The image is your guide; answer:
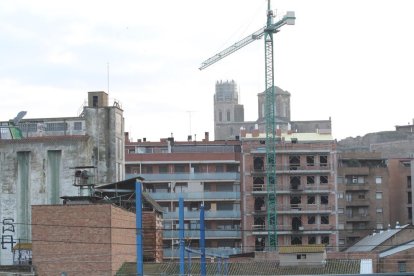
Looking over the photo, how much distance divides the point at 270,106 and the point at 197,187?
17436mm

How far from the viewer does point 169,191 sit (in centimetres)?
10656

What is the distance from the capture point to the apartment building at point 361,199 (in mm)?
116500

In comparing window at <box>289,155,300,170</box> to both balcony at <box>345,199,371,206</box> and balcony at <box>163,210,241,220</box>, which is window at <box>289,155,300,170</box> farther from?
balcony at <box>345,199,371,206</box>

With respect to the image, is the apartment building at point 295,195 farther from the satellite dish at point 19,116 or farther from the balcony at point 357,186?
the satellite dish at point 19,116

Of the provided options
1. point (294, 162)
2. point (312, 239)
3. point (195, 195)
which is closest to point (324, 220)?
point (312, 239)

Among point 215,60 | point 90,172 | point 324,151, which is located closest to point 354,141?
point 215,60

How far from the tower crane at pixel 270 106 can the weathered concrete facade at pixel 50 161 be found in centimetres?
2351

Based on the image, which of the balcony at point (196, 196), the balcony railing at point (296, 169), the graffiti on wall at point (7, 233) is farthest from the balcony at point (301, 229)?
the graffiti on wall at point (7, 233)

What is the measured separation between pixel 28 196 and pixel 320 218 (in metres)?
40.4

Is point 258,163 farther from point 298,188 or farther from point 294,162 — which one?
point 298,188

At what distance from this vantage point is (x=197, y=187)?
106375 mm

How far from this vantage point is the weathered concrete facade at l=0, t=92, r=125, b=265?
77625mm

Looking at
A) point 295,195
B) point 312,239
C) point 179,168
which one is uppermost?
point 179,168

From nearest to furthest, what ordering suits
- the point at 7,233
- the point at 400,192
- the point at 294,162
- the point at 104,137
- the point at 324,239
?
the point at 7,233
the point at 104,137
the point at 324,239
the point at 294,162
the point at 400,192
